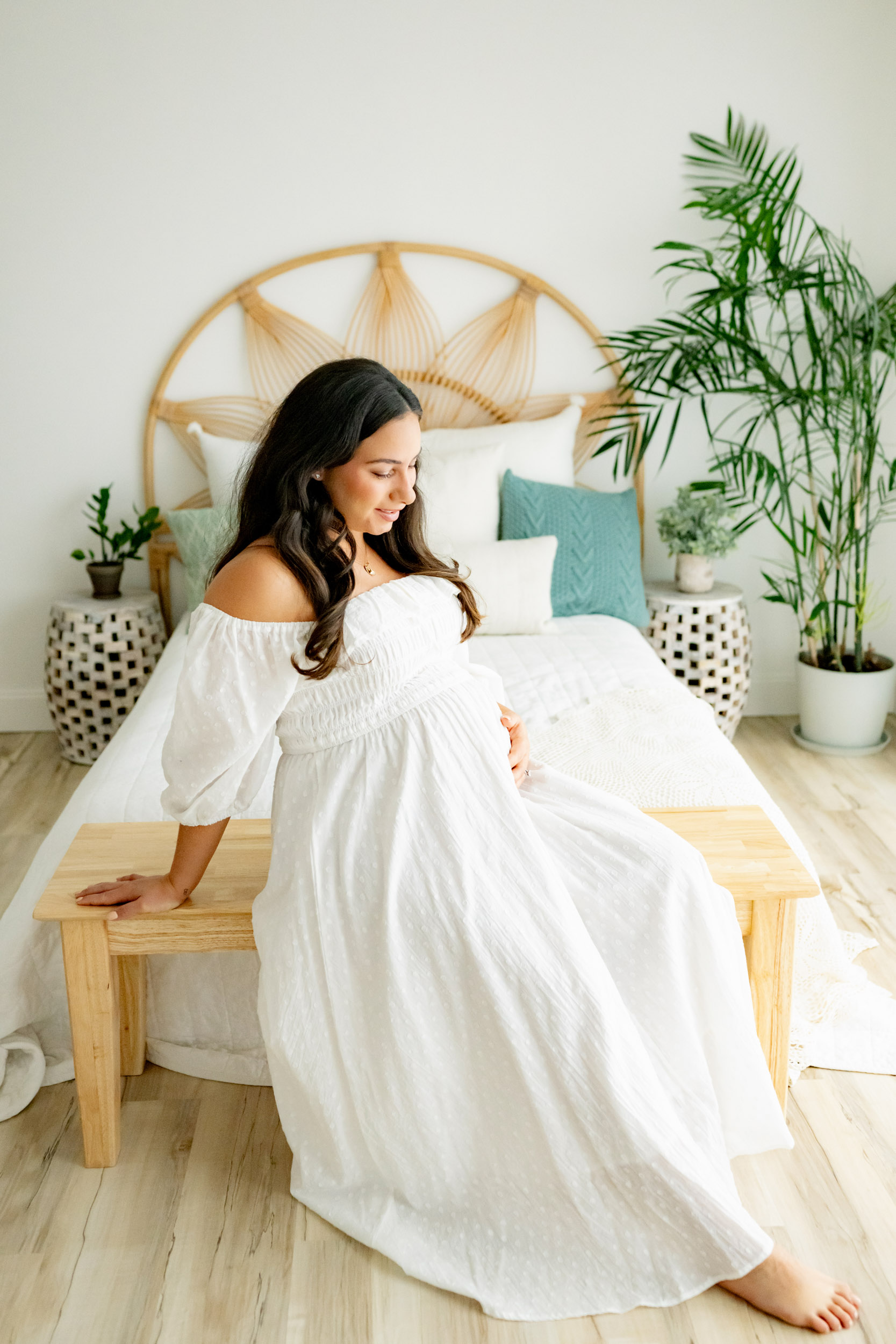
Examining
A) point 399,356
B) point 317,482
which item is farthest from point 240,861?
point 399,356

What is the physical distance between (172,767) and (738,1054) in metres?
0.86

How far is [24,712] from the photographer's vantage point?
3.76m

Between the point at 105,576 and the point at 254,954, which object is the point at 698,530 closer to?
the point at 105,576

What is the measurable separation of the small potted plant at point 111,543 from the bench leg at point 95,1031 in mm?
1955

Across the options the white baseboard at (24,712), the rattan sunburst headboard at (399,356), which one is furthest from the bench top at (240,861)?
the white baseboard at (24,712)

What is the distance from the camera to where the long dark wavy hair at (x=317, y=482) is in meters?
1.45

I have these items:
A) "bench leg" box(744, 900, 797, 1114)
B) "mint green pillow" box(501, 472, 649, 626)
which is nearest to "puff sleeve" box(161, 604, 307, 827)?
"bench leg" box(744, 900, 797, 1114)

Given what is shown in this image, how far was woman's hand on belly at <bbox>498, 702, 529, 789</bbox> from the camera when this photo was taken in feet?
5.79

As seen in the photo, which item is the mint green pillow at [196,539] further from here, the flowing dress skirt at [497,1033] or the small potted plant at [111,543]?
the flowing dress skirt at [497,1033]

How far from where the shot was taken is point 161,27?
10.6 feet

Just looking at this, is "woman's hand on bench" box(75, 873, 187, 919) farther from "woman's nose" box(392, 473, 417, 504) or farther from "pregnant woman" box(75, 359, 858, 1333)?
"woman's nose" box(392, 473, 417, 504)

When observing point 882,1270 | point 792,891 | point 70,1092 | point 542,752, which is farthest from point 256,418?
point 882,1270

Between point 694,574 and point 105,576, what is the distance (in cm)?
180

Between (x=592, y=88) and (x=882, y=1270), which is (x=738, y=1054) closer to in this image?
(x=882, y=1270)
